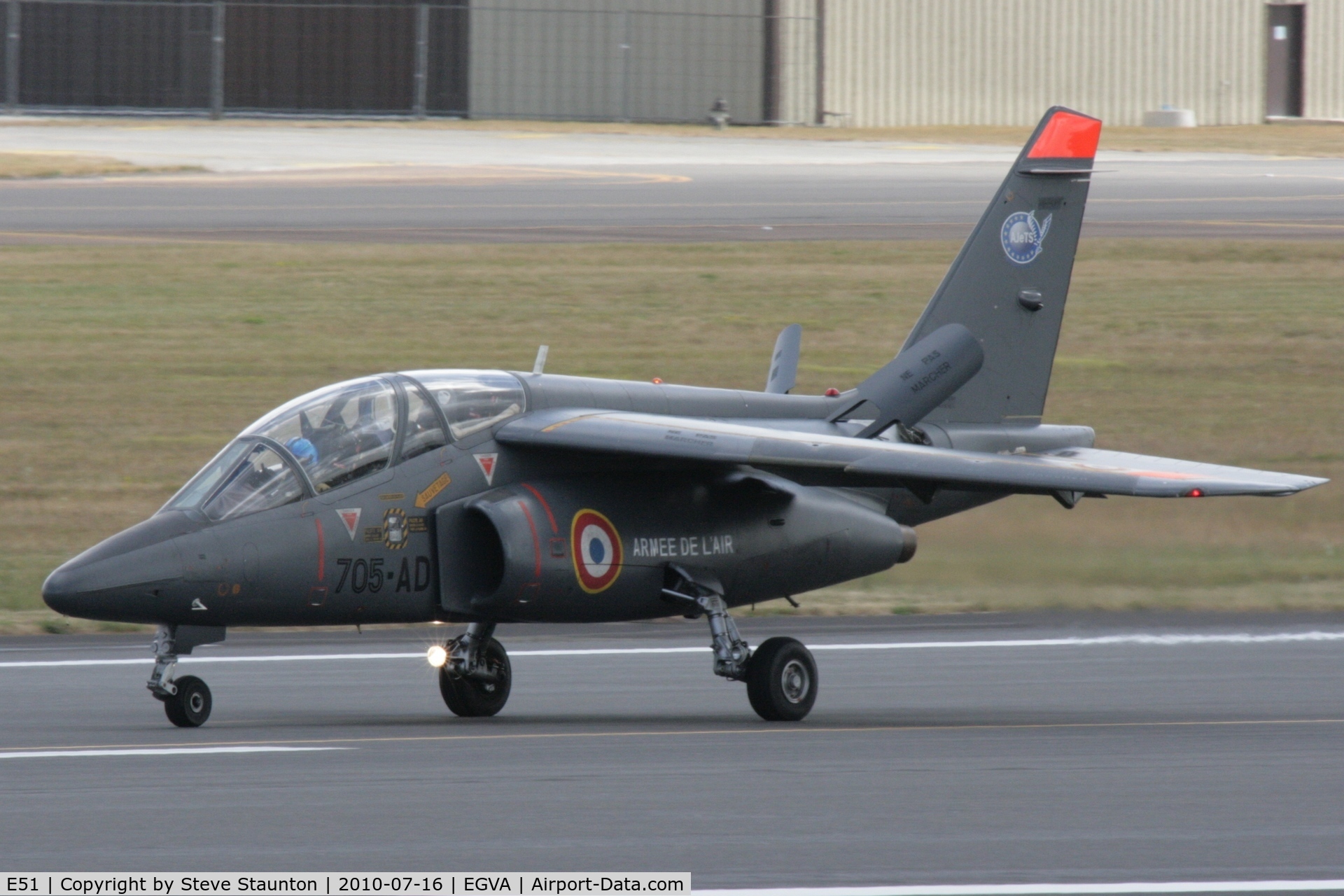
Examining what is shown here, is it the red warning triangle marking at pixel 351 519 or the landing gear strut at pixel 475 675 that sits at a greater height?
the red warning triangle marking at pixel 351 519

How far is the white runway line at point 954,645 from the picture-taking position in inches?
622

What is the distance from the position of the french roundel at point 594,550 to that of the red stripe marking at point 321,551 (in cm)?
163

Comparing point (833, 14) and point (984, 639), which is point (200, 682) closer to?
point (984, 639)

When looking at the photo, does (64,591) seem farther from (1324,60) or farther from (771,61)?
(1324,60)

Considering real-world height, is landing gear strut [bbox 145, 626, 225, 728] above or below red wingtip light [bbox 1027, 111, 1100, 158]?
below

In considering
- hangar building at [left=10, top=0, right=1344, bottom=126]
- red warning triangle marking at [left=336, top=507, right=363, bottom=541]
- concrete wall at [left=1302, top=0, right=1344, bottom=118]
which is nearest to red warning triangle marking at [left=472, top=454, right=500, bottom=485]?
red warning triangle marking at [left=336, top=507, right=363, bottom=541]

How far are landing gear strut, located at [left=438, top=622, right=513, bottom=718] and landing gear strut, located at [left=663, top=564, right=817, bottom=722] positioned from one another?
4.52 ft

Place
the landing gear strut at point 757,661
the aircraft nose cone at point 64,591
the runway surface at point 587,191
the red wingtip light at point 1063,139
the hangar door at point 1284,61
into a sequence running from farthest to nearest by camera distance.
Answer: the hangar door at point 1284,61, the runway surface at point 587,191, the red wingtip light at point 1063,139, the landing gear strut at point 757,661, the aircraft nose cone at point 64,591

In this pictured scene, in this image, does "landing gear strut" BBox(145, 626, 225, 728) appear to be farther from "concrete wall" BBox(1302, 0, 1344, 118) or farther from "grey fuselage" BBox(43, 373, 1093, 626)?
"concrete wall" BBox(1302, 0, 1344, 118)

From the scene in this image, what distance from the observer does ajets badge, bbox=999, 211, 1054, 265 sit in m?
15.6

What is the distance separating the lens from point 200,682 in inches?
466

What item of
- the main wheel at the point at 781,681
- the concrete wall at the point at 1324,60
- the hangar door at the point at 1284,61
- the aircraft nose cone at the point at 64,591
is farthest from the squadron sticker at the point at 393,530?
the concrete wall at the point at 1324,60

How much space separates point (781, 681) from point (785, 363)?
3.87 metres

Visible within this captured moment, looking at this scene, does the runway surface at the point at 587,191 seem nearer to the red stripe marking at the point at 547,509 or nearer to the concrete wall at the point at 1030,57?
the concrete wall at the point at 1030,57
